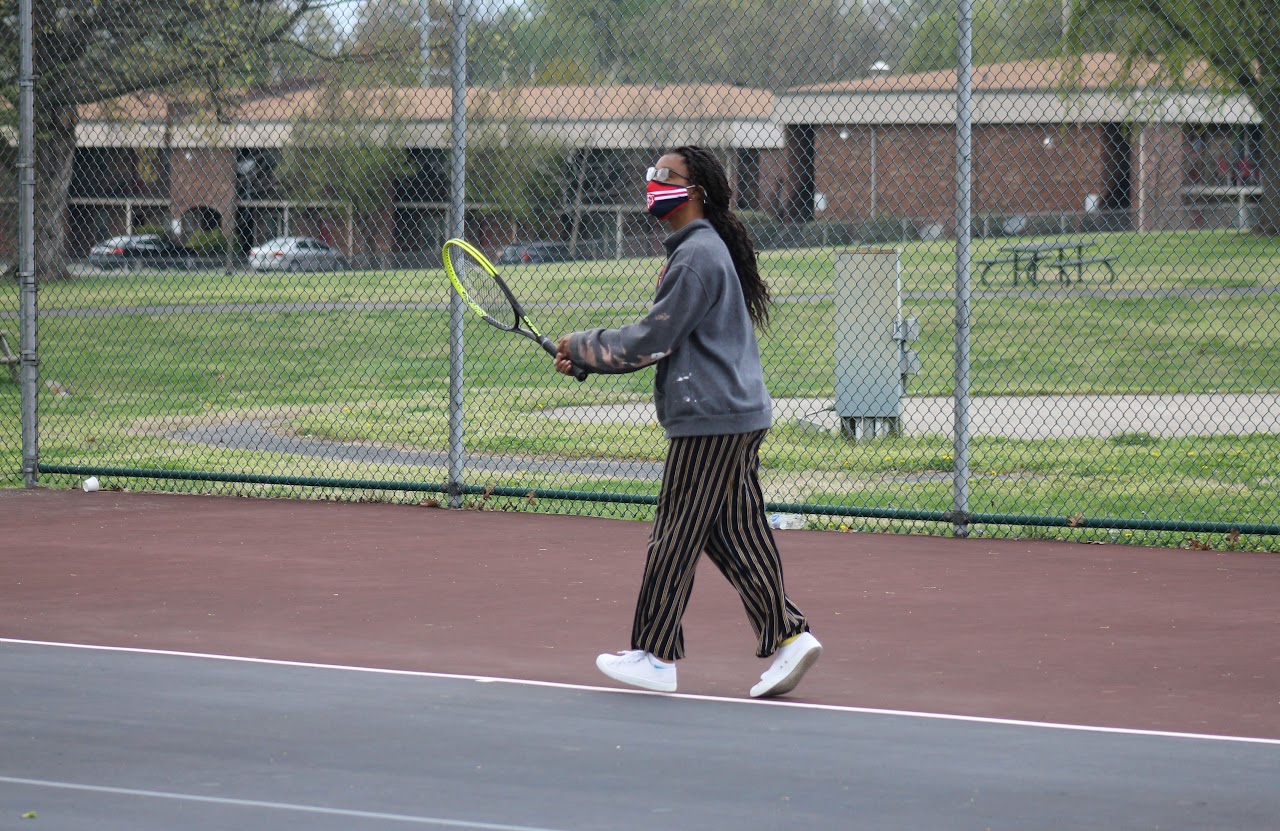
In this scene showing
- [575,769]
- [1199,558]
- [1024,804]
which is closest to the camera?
[1024,804]

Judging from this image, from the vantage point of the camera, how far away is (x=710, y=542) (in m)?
6.23

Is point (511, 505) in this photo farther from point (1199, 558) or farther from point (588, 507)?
point (1199, 558)

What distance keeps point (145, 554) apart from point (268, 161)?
223 inches

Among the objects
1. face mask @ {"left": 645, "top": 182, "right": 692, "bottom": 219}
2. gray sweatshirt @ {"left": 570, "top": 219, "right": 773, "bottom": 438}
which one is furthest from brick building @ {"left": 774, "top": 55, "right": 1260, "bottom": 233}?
gray sweatshirt @ {"left": 570, "top": 219, "right": 773, "bottom": 438}

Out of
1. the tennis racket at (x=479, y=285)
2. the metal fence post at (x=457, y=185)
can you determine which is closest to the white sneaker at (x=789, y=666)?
the tennis racket at (x=479, y=285)

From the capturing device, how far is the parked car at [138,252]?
14.7m

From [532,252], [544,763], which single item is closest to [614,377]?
[532,252]

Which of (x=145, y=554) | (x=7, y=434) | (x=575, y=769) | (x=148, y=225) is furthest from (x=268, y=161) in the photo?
(x=575, y=769)

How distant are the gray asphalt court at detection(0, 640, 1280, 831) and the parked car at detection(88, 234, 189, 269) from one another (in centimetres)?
879

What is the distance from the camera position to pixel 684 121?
12.4 m

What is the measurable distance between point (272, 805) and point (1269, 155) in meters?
9.30

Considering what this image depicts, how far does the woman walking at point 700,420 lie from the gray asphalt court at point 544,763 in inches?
9.3

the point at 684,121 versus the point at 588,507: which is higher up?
the point at 684,121

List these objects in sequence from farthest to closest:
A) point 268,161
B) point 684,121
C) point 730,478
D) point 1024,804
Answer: point 268,161 < point 684,121 < point 730,478 < point 1024,804
